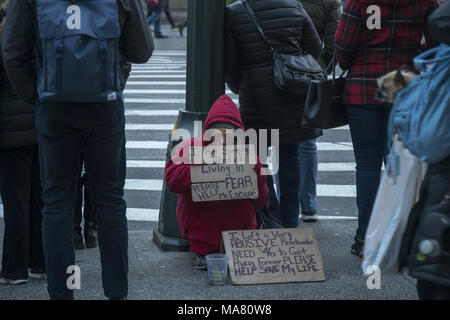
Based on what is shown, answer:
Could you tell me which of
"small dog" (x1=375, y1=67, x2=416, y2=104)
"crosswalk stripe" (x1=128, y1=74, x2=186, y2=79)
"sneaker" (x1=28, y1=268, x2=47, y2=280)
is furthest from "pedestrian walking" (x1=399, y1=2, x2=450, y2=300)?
"crosswalk stripe" (x1=128, y1=74, x2=186, y2=79)

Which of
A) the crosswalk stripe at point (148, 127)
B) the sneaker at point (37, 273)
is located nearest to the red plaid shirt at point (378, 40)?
the sneaker at point (37, 273)

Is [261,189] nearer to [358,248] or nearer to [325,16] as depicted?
[358,248]

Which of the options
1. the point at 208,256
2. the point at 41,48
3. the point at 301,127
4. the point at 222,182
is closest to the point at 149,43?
the point at 41,48

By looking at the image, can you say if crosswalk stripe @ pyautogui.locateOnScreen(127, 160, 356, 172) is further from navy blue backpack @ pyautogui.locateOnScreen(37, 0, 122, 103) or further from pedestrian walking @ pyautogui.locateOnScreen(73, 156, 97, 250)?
navy blue backpack @ pyautogui.locateOnScreen(37, 0, 122, 103)

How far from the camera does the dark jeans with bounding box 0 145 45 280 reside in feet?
14.4

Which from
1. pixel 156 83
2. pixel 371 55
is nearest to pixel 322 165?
pixel 371 55

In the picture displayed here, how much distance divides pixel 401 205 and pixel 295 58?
7.50 feet

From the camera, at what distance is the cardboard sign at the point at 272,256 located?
4.55 meters

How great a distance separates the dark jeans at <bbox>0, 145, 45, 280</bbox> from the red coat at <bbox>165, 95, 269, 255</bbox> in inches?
30.0

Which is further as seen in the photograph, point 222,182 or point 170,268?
point 170,268

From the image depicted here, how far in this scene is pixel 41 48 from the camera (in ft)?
12.0

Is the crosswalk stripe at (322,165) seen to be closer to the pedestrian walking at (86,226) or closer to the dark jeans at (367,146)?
the pedestrian walking at (86,226)

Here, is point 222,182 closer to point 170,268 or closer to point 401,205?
point 170,268

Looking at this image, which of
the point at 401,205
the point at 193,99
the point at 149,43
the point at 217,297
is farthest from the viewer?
the point at 193,99
